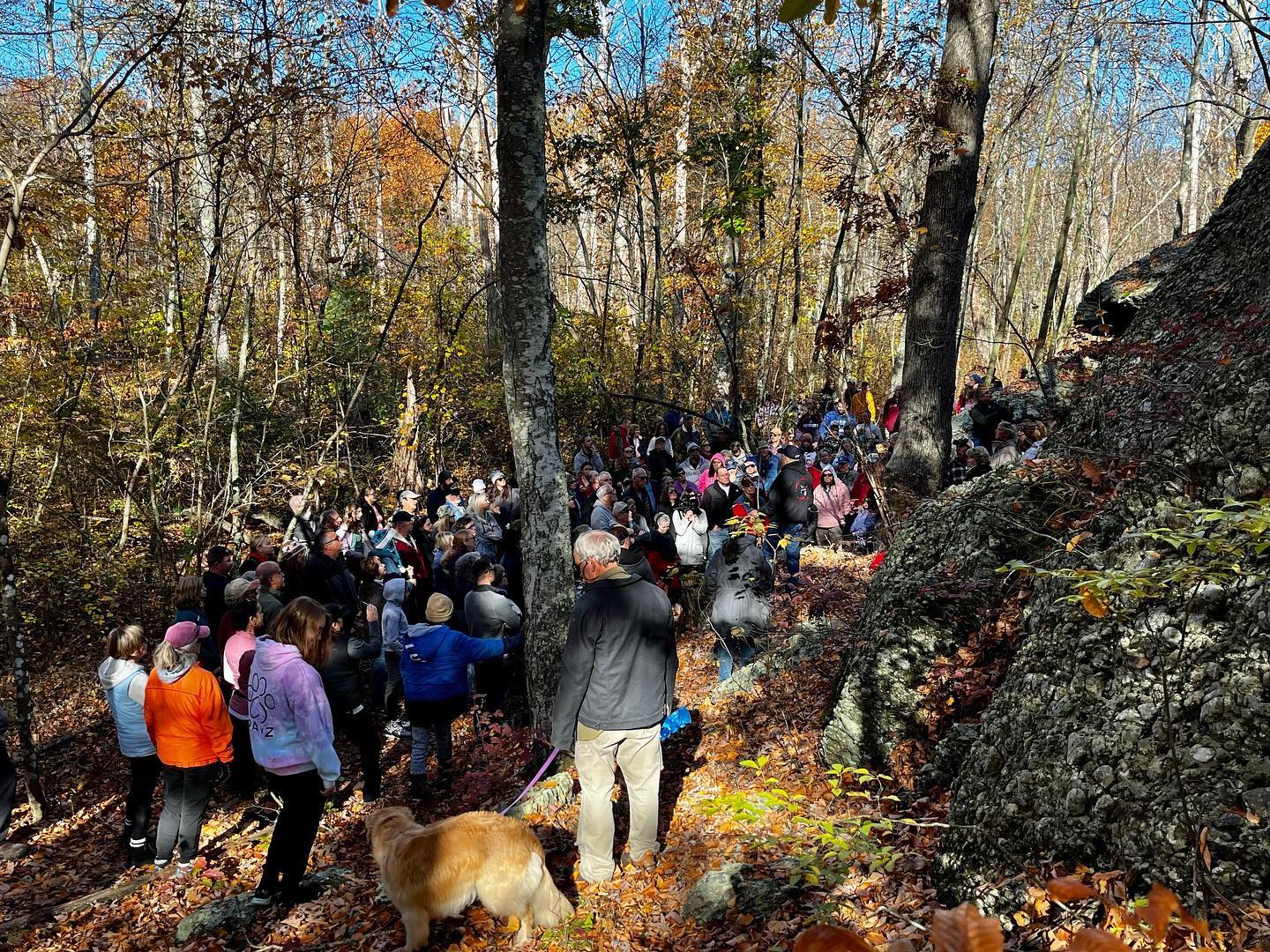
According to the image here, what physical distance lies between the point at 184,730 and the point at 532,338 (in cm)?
379

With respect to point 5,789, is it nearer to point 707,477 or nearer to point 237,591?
point 237,591

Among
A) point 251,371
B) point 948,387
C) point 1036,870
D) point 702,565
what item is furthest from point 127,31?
point 1036,870

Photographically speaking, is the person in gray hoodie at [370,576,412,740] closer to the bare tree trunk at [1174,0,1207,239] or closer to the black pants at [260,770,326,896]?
the black pants at [260,770,326,896]

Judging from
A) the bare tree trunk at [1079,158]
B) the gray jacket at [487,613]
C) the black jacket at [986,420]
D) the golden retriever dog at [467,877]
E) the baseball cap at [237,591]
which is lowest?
the golden retriever dog at [467,877]

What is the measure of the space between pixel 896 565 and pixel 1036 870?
315 centimetres

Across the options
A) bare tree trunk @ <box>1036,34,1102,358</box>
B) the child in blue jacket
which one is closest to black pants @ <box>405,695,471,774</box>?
the child in blue jacket

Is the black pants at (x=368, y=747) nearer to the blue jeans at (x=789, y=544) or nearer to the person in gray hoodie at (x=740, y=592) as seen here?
the person in gray hoodie at (x=740, y=592)

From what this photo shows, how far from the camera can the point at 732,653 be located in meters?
8.41

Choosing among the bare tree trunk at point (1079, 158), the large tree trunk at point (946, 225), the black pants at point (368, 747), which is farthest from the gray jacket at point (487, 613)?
the bare tree trunk at point (1079, 158)

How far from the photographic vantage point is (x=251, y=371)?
53.2 feet

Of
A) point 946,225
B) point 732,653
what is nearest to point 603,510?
point 732,653

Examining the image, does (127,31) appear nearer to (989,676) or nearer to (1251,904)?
(989,676)

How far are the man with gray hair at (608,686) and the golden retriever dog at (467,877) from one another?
467 millimetres

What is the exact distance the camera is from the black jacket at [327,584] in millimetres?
7742
